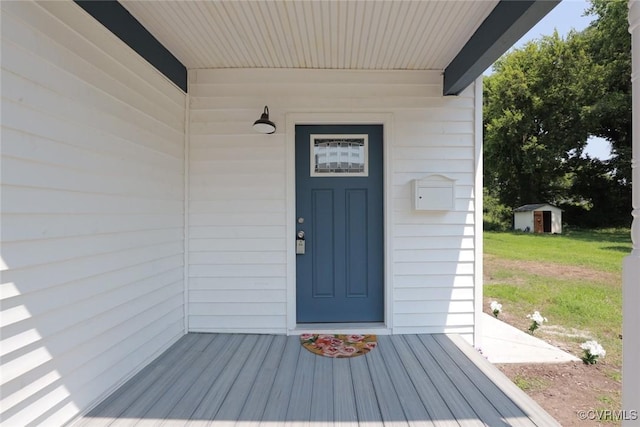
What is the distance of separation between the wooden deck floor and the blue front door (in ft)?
1.68

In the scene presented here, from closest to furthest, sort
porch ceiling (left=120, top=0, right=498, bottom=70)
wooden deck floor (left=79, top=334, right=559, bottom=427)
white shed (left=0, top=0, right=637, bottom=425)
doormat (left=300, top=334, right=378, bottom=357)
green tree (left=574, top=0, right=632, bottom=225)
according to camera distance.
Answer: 1. white shed (left=0, top=0, right=637, bottom=425)
2. wooden deck floor (left=79, top=334, right=559, bottom=427)
3. porch ceiling (left=120, top=0, right=498, bottom=70)
4. doormat (left=300, top=334, right=378, bottom=357)
5. green tree (left=574, top=0, right=632, bottom=225)

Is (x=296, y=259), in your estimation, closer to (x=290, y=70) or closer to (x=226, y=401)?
(x=226, y=401)

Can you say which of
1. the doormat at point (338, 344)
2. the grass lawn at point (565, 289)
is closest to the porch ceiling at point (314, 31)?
A: the doormat at point (338, 344)

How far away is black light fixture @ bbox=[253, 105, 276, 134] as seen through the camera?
2634 millimetres

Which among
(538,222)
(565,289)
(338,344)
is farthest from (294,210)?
(538,222)

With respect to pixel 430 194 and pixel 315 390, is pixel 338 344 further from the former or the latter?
pixel 430 194

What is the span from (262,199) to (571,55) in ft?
62.4

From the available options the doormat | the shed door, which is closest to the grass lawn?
the doormat

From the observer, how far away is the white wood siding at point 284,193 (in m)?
→ 2.84

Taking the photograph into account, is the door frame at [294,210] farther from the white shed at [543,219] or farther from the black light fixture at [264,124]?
the white shed at [543,219]

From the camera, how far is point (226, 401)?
1.84 meters

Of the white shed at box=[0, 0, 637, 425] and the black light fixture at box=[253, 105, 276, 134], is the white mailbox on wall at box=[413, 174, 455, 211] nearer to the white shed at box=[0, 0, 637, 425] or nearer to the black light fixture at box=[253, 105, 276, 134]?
the white shed at box=[0, 0, 637, 425]

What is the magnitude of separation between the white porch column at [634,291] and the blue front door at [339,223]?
5.91ft

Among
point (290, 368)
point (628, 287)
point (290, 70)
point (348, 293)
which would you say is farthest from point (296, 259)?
point (628, 287)
